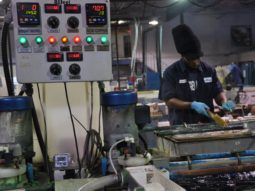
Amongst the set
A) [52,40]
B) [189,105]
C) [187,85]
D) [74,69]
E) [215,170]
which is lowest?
[215,170]

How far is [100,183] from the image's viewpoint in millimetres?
884

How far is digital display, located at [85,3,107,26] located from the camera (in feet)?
3.77

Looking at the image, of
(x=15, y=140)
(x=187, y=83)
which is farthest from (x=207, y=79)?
(x=15, y=140)

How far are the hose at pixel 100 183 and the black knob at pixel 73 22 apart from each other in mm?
535

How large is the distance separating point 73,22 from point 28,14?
0.15 metres

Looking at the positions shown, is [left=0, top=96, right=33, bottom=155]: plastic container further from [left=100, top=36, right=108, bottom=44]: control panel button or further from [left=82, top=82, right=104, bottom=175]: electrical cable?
[left=100, top=36, right=108, bottom=44]: control panel button

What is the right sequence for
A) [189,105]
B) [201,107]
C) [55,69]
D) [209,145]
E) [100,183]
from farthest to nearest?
[189,105] < [201,107] < [55,69] < [209,145] < [100,183]

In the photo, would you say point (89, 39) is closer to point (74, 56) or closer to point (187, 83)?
point (74, 56)

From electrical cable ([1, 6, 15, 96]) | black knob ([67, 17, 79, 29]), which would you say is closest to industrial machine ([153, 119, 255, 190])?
black knob ([67, 17, 79, 29])

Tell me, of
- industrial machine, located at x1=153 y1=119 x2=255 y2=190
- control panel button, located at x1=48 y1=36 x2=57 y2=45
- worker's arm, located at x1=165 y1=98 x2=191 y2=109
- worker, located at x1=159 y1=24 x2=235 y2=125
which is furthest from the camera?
worker, located at x1=159 y1=24 x2=235 y2=125

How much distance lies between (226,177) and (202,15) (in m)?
9.00

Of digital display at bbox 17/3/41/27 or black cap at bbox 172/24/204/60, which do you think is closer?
digital display at bbox 17/3/41/27

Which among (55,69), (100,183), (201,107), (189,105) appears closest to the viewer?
(100,183)

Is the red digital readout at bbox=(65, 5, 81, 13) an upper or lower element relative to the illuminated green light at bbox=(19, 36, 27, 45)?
upper
